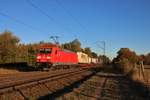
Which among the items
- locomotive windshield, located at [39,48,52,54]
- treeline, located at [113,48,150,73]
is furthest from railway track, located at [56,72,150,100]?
locomotive windshield, located at [39,48,52,54]

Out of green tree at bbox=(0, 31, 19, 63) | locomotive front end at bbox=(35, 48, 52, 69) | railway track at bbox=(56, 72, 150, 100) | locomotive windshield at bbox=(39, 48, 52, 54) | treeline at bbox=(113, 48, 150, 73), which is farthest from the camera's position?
green tree at bbox=(0, 31, 19, 63)

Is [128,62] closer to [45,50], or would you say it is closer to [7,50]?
[45,50]

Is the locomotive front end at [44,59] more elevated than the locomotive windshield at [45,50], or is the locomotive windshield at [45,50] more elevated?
the locomotive windshield at [45,50]

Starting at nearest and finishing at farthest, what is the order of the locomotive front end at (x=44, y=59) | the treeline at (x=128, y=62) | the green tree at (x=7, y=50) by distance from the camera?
the locomotive front end at (x=44, y=59), the treeline at (x=128, y=62), the green tree at (x=7, y=50)

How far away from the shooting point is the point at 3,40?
193ft

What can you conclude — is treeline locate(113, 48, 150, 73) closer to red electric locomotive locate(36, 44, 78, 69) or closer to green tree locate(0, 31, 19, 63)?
red electric locomotive locate(36, 44, 78, 69)

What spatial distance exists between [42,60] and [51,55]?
141 centimetres

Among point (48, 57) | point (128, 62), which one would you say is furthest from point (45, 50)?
point (128, 62)

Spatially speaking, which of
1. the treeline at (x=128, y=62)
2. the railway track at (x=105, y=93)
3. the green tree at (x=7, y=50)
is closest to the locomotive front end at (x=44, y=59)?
the treeline at (x=128, y=62)

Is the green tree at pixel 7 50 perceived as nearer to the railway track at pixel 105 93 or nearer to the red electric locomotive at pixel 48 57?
the red electric locomotive at pixel 48 57

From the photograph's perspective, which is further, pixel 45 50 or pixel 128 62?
pixel 128 62

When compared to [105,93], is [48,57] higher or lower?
higher

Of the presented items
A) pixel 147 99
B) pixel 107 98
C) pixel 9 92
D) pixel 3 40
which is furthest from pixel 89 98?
pixel 3 40

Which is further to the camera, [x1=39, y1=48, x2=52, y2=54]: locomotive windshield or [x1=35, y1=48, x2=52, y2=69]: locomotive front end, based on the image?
[x1=39, y1=48, x2=52, y2=54]: locomotive windshield
